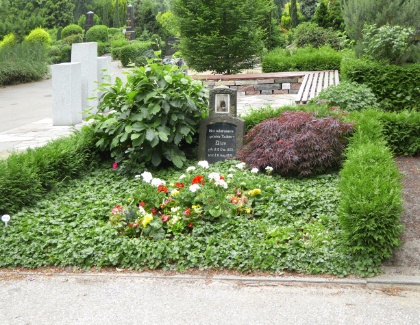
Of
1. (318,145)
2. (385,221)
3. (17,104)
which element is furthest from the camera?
(17,104)

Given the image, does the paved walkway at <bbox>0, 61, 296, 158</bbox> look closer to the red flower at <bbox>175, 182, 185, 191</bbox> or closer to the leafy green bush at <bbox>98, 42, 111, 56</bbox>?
the red flower at <bbox>175, 182, 185, 191</bbox>

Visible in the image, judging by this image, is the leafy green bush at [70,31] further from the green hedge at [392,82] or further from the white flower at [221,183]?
the white flower at [221,183]

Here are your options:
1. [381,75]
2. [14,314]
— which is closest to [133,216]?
[14,314]

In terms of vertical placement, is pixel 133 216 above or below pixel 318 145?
below

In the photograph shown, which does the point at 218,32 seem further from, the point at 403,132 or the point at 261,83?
the point at 403,132

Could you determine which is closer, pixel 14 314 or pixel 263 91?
pixel 14 314

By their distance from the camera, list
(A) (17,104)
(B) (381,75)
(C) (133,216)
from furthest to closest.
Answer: (A) (17,104) → (B) (381,75) → (C) (133,216)

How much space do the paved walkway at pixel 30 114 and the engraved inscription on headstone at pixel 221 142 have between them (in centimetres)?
138

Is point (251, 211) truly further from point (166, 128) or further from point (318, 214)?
point (166, 128)

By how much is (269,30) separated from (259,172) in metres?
14.3

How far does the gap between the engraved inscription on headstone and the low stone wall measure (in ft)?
20.3

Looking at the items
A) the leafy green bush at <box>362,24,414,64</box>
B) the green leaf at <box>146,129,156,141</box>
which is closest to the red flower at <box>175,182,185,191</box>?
the green leaf at <box>146,129,156,141</box>

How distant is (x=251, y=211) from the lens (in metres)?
5.96

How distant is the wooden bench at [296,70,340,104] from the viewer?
35.2 ft
